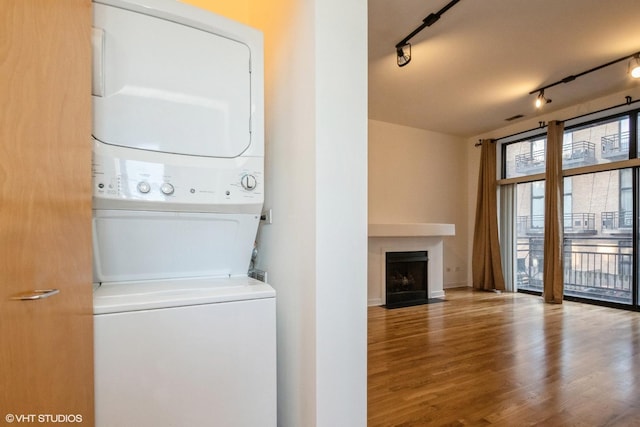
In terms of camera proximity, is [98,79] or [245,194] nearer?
[98,79]

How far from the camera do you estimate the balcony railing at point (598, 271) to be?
4.00 m

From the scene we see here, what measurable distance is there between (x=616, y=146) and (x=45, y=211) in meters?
5.79

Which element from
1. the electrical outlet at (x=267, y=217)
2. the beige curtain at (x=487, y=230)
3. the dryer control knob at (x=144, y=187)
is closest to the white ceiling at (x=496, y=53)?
the beige curtain at (x=487, y=230)

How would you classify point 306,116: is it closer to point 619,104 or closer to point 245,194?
point 245,194

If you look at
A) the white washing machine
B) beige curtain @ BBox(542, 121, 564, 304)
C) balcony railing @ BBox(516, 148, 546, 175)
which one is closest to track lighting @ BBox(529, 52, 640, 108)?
beige curtain @ BBox(542, 121, 564, 304)

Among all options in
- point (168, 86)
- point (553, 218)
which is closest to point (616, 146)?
point (553, 218)

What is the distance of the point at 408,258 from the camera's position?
15.0 feet

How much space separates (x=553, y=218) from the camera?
4375 millimetres

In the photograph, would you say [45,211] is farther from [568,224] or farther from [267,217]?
[568,224]

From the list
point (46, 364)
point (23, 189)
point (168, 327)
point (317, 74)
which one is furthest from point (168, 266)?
point (317, 74)

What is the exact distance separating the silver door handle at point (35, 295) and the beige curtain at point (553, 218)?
17.8 ft

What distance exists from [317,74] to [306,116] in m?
0.15

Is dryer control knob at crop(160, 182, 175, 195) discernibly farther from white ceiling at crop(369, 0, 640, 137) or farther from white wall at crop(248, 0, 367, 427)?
white ceiling at crop(369, 0, 640, 137)

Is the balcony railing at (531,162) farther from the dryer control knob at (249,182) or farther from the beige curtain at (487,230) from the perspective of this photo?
the dryer control knob at (249,182)
